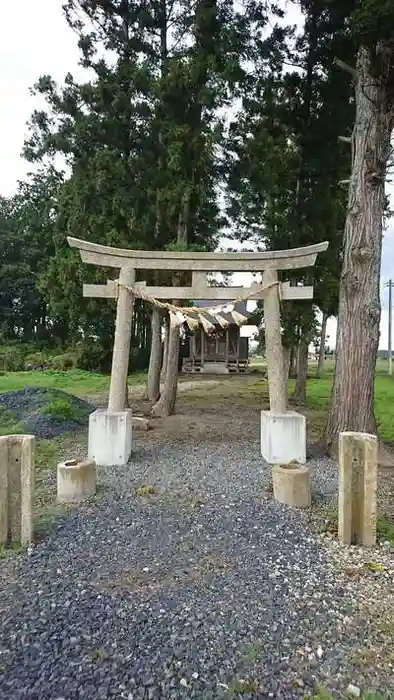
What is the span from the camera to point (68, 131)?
28.2 feet

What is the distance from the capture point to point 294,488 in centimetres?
Answer: 401

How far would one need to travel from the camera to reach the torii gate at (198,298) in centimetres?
540

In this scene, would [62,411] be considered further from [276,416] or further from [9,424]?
[276,416]

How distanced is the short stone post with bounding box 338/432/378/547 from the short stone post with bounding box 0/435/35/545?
7.53ft

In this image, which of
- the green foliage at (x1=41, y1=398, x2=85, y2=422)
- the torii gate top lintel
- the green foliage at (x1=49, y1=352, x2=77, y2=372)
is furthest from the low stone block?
the green foliage at (x1=49, y1=352, x2=77, y2=372)

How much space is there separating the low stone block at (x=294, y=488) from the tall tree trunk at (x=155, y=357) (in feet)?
19.7

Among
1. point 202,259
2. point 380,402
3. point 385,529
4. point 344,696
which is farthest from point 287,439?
point 380,402

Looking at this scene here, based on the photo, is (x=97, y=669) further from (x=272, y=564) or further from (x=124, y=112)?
(x=124, y=112)

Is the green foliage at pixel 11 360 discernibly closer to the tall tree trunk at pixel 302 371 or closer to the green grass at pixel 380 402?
the green grass at pixel 380 402

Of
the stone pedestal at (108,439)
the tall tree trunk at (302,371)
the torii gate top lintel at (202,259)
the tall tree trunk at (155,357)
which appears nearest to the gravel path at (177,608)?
the stone pedestal at (108,439)

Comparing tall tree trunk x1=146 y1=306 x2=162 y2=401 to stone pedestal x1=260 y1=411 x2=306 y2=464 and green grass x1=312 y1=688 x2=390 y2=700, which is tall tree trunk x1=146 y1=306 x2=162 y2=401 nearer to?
stone pedestal x1=260 y1=411 x2=306 y2=464

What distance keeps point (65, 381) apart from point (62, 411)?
7886 mm

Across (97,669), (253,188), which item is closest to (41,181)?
(253,188)

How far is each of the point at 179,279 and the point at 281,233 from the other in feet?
7.53
